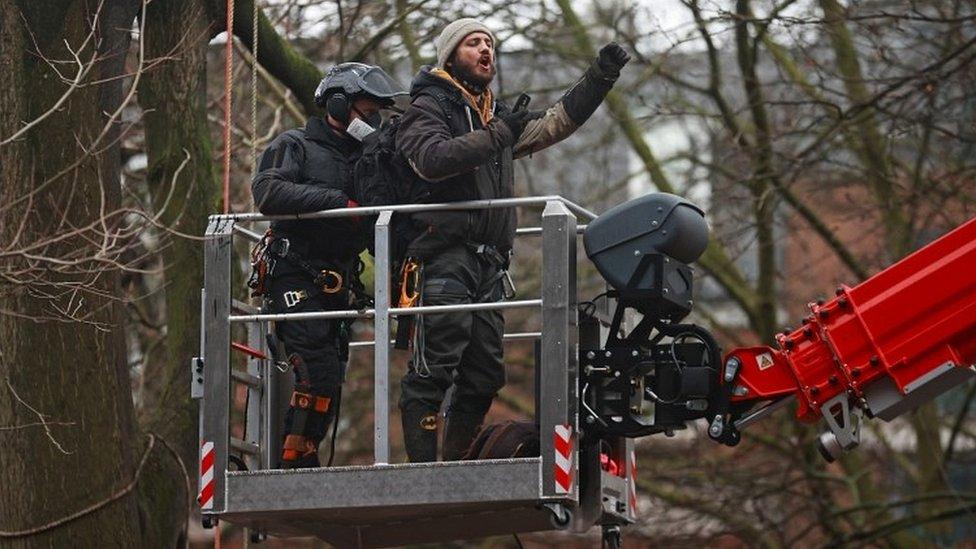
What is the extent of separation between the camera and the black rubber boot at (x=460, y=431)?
926 cm

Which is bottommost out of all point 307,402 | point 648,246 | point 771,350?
point 307,402

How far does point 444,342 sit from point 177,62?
3557 millimetres

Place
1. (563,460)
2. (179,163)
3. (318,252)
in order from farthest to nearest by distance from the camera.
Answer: (179,163)
(318,252)
(563,460)

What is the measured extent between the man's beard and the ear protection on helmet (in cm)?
66

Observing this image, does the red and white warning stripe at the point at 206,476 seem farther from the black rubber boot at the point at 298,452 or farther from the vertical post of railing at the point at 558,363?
the vertical post of railing at the point at 558,363

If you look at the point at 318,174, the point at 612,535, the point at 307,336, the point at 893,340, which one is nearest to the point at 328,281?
the point at 307,336

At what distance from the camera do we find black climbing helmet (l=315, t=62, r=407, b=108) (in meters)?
9.62

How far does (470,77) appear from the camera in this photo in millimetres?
9172

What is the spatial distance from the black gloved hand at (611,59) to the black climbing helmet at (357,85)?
3.53ft

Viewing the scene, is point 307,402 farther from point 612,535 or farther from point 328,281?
point 612,535

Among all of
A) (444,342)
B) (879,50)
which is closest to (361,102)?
(444,342)

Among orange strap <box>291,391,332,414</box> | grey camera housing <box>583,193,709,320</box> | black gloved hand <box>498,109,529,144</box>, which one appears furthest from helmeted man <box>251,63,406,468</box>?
grey camera housing <box>583,193,709,320</box>

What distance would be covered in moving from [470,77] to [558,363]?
1425 mm

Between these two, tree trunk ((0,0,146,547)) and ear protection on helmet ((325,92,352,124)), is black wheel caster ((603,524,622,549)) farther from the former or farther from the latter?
tree trunk ((0,0,146,547))
